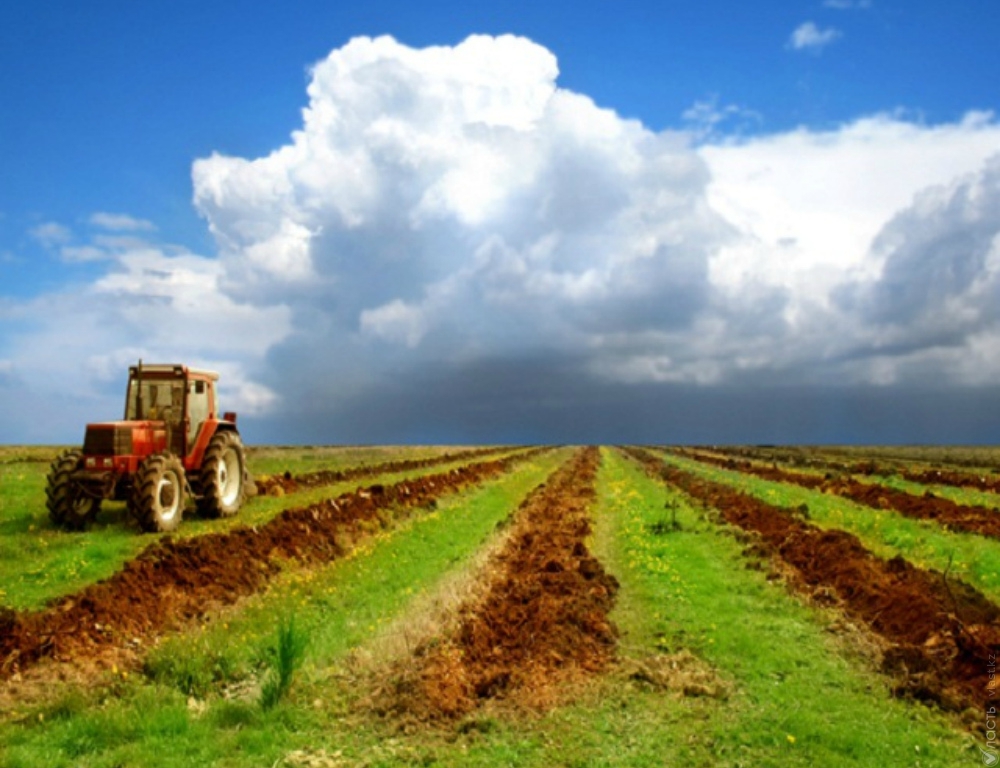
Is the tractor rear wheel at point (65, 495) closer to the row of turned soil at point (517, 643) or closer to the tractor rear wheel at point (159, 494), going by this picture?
the tractor rear wheel at point (159, 494)

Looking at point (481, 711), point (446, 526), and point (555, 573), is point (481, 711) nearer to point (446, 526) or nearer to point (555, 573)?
point (555, 573)

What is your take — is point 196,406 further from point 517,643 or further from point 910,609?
point 910,609

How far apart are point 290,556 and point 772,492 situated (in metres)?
18.9

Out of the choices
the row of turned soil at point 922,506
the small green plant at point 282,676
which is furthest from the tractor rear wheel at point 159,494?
the row of turned soil at point 922,506

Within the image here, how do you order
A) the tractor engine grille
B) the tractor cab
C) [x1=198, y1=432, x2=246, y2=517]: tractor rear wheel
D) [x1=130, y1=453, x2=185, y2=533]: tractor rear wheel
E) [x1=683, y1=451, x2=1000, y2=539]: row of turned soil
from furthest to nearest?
1. [x1=683, y1=451, x2=1000, y2=539]: row of turned soil
2. [x1=198, y1=432, x2=246, y2=517]: tractor rear wheel
3. the tractor cab
4. the tractor engine grille
5. [x1=130, y1=453, x2=185, y2=533]: tractor rear wheel

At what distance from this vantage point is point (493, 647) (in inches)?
391

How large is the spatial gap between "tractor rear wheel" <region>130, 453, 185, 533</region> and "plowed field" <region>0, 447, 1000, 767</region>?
1.81 ft

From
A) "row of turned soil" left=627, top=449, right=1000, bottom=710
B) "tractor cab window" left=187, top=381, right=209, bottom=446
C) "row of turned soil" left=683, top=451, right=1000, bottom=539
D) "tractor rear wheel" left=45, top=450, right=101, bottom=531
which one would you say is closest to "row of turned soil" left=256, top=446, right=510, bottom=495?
"tractor cab window" left=187, top=381, right=209, bottom=446

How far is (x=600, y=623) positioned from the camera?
10.9 metres

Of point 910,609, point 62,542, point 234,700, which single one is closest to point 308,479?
point 62,542

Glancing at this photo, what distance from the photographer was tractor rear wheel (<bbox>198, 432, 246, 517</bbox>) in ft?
68.2

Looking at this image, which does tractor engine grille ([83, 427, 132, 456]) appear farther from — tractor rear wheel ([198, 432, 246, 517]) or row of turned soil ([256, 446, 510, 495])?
row of turned soil ([256, 446, 510, 495])

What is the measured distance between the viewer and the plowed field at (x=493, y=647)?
25.1ft

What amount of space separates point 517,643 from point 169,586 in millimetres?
5864
